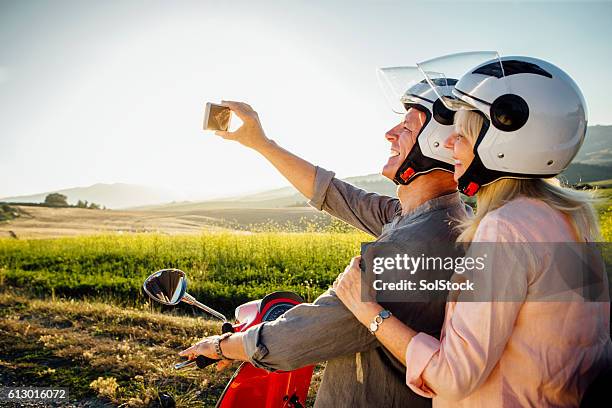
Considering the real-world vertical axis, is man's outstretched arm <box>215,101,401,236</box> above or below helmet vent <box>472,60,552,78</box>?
below

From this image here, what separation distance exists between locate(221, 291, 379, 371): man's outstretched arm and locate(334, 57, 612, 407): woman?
13 centimetres

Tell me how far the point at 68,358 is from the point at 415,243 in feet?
14.4

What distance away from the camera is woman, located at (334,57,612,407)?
160cm

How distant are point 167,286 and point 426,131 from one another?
1292mm

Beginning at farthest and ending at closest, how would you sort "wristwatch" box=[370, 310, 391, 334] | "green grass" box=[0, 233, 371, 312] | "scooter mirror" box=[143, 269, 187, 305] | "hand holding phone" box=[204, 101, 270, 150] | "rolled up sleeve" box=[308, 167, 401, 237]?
"green grass" box=[0, 233, 371, 312] < "hand holding phone" box=[204, 101, 270, 150] < "rolled up sleeve" box=[308, 167, 401, 237] < "scooter mirror" box=[143, 269, 187, 305] < "wristwatch" box=[370, 310, 391, 334]

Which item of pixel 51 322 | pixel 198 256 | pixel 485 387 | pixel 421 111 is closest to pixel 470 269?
pixel 485 387

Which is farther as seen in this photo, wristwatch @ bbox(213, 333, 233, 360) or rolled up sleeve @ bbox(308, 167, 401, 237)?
rolled up sleeve @ bbox(308, 167, 401, 237)

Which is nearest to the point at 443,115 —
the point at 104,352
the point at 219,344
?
the point at 219,344

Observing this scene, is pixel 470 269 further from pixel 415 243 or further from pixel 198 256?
pixel 198 256

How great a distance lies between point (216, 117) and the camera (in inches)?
123

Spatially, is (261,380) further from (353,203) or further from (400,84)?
(400,84)

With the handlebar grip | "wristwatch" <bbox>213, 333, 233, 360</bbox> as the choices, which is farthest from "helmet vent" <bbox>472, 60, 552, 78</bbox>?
the handlebar grip

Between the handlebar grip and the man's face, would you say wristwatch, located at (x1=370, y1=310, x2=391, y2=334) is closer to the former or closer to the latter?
the handlebar grip

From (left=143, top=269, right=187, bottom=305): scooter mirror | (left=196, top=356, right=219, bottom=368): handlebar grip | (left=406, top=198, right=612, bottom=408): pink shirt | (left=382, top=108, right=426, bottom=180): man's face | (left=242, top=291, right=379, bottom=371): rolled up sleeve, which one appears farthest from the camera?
(left=382, top=108, right=426, bottom=180): man's face
